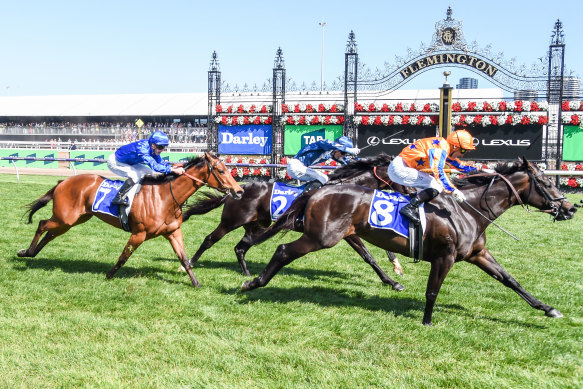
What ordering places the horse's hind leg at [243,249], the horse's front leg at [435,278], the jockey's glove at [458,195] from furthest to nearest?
the horse's hind leg at [243,249], the jockey's glove at [458,195], the horse's front leg at [435,278]

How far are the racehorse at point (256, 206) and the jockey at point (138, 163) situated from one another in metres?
0.94

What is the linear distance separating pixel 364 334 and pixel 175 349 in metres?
1.52

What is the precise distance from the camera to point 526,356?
14.1 feet

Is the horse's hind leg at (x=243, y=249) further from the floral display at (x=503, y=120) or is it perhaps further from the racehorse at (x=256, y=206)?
the floral display at (x=503, y=120)

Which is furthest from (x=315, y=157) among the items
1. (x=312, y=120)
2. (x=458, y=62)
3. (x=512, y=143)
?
(x=458, y=62)

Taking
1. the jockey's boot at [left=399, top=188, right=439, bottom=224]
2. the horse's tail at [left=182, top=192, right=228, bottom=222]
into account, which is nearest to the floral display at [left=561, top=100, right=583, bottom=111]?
the horse's tail at [left=182, top=192, right=228, bottom=222]

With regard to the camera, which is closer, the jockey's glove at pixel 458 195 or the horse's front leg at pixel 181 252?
the jockey's glove at pixel 458 195

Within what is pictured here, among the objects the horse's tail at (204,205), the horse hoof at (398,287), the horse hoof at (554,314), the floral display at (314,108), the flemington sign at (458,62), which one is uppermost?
the flemington sign at (458,62)

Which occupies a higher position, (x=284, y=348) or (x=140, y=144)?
(x=140, y=144)

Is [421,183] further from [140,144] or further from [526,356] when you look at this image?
[140,144]

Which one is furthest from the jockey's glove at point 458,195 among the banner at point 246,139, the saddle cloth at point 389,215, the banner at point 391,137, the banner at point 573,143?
the banner at point 246,139

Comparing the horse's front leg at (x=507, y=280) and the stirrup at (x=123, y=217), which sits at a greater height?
the stirrup at (x=123, y=217)

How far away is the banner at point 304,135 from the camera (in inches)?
752

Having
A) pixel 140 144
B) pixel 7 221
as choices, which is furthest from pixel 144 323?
Answer: pixel 7 221
